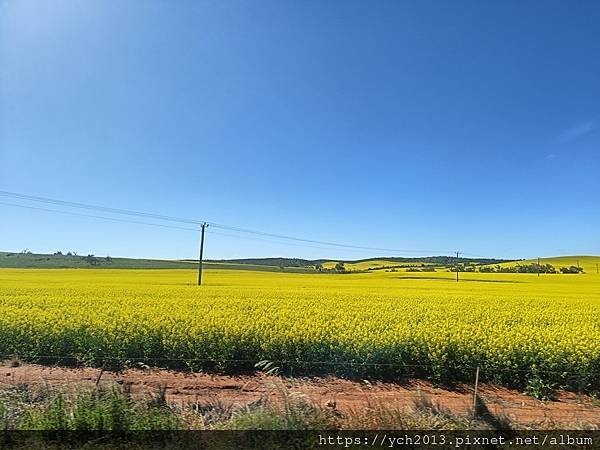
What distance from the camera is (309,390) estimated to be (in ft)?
28.4

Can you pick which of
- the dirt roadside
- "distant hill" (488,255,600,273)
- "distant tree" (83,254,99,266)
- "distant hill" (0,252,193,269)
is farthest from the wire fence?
"distant hill" (488,255,600,273)

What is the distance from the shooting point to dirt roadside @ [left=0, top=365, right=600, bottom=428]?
7824mm

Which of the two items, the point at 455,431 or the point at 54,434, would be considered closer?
the point at 54,434

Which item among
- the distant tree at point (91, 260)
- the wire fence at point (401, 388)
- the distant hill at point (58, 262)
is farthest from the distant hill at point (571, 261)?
the wire fence at point (401, 388)

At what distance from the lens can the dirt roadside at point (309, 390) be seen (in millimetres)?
7824

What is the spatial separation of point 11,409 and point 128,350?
15.4 ft

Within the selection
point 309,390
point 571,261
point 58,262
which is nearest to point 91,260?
point 58,262

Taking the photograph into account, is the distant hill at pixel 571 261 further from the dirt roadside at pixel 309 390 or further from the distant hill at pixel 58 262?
the dirt roadside at pixel 309 390

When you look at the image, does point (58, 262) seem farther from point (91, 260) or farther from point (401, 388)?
point (401, 388)

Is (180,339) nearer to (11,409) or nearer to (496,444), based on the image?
(11,409)

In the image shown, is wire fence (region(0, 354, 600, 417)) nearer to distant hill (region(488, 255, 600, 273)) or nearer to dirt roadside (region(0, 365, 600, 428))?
dirt roadside (region(0, 365, 600, 428))

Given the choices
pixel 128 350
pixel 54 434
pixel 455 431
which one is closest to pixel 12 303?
pixel 128 350

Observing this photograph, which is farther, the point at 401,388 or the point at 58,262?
the point at 58,262

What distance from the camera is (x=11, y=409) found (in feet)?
18.1
